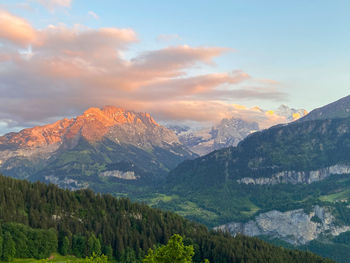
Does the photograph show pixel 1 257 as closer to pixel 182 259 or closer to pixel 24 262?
pixel 24 262

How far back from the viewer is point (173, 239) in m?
90.2

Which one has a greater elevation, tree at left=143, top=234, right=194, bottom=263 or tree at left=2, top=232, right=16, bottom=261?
tree at left=143, top=234, right=194, bottom=263

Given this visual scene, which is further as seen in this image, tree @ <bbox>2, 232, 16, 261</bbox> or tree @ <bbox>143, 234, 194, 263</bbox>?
tree @ <bbox>2, 232, 16, 261</bbox>

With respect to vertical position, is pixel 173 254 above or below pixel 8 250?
above

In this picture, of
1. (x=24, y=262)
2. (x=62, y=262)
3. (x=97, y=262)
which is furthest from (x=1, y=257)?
(x=97, y=262)

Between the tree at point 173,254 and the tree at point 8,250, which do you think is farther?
the tree at point 8,250

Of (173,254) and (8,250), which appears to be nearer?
(173,254)

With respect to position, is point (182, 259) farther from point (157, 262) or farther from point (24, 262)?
point (24, 262)

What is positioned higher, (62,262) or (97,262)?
(97,262)

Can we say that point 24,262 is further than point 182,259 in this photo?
Yes

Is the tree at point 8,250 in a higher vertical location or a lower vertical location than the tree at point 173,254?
lower

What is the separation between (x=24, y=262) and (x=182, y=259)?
13362 centimetres

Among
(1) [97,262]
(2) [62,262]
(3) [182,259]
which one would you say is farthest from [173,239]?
(2) [62,262]

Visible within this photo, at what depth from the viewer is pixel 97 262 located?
93.6 m
